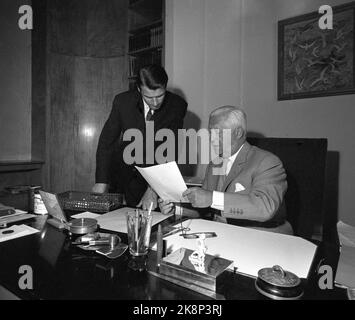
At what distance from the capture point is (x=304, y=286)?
783 millimetres

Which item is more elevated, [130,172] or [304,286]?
[130,172]

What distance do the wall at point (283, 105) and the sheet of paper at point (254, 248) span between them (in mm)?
1683

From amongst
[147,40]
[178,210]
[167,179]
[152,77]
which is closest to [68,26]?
[147,40]

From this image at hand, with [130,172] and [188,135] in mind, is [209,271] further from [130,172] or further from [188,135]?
[188,135]

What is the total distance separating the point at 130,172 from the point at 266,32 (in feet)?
6.20

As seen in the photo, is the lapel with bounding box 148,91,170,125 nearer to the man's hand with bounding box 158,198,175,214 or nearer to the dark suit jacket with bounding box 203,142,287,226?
the dark suit jacket with bounding box 203,142,287,226

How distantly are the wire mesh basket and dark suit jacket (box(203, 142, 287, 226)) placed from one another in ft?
1.93

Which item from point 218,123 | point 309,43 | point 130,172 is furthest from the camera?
point 309,43

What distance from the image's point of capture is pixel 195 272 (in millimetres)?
779

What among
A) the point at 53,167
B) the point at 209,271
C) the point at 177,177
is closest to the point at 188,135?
the point at 53,167

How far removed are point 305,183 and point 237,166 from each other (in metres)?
0.41

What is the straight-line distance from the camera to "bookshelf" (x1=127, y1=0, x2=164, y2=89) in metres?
3.42

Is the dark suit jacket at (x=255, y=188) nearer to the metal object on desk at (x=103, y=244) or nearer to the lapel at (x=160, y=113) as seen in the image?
the metal object on desk at (x=103, y=244)
